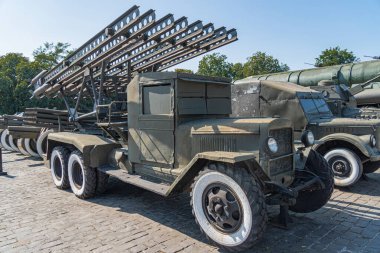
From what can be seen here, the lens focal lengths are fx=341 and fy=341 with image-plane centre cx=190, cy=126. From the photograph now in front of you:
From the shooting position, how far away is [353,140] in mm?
6680

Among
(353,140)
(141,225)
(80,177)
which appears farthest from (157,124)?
(353,140)

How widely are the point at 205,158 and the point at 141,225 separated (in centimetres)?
163

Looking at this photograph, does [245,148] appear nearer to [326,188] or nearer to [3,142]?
[326,188]

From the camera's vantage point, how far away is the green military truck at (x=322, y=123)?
677cm

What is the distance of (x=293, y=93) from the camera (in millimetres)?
7840

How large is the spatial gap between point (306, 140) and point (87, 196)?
3969 millimetres

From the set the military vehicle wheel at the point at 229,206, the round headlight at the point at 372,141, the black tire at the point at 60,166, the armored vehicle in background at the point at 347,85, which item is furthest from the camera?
the armored vehicle in background at the point at 347,85

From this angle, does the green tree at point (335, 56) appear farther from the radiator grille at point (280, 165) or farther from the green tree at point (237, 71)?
the radiator grille at point (280, 165)

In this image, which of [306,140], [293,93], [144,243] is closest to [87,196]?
[144,243]

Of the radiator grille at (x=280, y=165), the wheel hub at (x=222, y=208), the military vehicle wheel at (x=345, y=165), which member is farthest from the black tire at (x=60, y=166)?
the military vehicle wheel at (x=345, y=165)

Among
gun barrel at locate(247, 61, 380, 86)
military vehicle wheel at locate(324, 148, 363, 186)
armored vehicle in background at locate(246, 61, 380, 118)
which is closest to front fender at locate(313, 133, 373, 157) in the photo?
military vehicle wheel at locate(324, 148, 363, 186)

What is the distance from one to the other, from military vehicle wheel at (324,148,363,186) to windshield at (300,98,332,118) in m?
1.16

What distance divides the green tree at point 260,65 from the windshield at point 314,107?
26.3 meters

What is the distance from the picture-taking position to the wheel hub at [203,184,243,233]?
3851 mm
